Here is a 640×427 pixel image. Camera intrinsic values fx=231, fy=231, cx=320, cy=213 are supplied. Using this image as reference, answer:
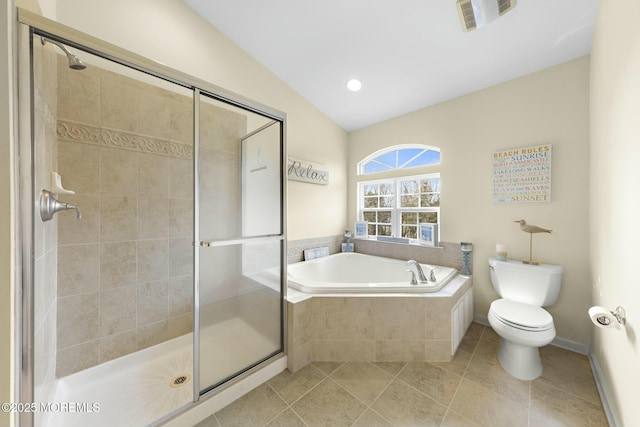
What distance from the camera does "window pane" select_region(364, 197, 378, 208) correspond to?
3.30 meters

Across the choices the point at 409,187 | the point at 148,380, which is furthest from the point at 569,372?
the point at 148,380

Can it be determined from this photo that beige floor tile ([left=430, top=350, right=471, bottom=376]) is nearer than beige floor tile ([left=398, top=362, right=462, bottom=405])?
No

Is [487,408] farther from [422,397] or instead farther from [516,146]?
[516,146]

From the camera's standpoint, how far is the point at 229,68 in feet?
7.19

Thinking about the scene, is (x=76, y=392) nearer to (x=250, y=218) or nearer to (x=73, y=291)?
(x=73, y=291)

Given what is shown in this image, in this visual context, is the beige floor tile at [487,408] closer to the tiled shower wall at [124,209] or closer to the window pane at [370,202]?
the tiled shower wall at [124,209]

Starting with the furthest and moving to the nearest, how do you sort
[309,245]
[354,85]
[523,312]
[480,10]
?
[309,245] → [354,85] → [523,312] → [480,10]

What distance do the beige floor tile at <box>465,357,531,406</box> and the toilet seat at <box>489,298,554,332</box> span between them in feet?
1.26

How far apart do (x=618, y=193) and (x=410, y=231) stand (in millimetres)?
1866

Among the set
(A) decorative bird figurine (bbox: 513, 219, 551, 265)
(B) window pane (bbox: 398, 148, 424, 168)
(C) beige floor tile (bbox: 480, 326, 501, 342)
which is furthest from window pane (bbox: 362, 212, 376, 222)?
(C) beige floor tile (bbox: 480, 326, 501, 342)

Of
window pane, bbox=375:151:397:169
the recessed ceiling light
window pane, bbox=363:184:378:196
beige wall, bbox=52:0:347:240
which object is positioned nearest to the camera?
beige wall, bbox=52:0:347:240

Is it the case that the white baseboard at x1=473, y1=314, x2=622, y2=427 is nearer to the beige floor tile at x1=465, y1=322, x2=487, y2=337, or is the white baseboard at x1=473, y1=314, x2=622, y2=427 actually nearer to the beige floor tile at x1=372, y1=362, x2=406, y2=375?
the beige floor tile at x1=465, y1=322, x2=487, y2=337

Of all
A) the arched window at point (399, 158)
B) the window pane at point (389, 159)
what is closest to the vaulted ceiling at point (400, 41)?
the arched window at point (399, 158)

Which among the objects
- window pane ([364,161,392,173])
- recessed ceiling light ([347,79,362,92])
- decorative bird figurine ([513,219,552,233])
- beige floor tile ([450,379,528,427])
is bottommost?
beige floor tile ([450,379,528,427])
